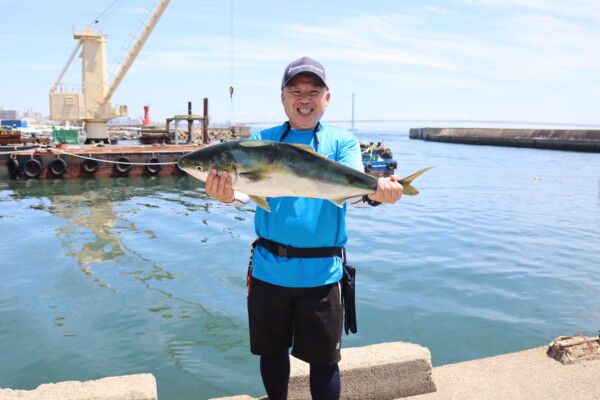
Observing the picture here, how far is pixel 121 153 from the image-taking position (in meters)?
28.9

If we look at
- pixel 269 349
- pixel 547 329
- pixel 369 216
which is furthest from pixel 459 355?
pixel 369 216

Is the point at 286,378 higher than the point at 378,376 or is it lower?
higher

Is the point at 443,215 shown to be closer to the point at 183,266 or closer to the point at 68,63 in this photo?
the point at 183,266

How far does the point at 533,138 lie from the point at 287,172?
82.8 m

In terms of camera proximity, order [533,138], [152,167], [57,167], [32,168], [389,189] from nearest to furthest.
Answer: [389,189] < [32,168] < [57,167] < [152,167] < [533,138]

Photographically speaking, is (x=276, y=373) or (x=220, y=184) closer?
(x=220, y=184)

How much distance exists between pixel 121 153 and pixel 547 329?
2671cm

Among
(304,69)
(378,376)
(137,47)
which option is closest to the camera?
(304,69)

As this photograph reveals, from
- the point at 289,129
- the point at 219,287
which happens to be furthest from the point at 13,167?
the point at 289,129

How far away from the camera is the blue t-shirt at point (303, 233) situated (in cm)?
293

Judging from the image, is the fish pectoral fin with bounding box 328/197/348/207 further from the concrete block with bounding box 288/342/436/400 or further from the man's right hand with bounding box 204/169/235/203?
the concrete block with bounding box 288/342/436/400

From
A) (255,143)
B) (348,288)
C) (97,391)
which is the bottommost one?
(97,391)

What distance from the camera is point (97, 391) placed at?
323cm

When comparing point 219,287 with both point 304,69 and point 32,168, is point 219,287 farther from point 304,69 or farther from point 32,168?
point 32,168
